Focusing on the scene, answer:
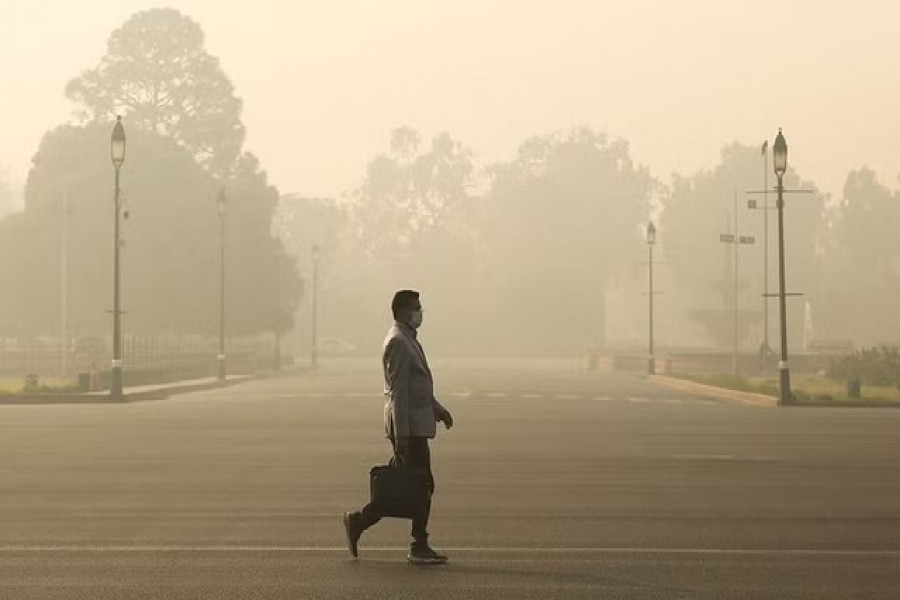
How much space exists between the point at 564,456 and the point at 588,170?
138m

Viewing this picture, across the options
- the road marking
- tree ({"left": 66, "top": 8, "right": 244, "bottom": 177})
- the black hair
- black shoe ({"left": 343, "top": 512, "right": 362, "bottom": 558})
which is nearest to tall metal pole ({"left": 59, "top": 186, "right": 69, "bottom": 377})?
tree ({"left": 66, "top": 8, "right": 244, "bottom": 177})

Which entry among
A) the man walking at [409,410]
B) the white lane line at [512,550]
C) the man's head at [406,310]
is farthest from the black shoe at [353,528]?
the man's head at [406,310]

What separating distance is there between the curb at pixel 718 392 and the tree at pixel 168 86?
120 ft

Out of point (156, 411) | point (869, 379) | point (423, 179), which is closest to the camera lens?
point (156, 411)

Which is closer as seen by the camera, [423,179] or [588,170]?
[588,170]

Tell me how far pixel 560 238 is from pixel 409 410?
5523 inches

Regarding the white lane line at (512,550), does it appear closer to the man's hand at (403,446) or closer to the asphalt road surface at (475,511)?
the asphalt road surface at (475,511)

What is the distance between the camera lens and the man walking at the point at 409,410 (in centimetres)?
1252

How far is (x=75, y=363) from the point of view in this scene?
71250mm

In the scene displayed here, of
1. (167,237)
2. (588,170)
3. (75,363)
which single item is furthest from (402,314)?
(588,170)

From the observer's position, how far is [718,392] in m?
51.2

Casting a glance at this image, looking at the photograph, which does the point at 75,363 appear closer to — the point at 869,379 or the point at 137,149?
the point at 137,149

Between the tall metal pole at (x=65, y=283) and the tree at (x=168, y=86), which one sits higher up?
the tree at (x=168, y=86)

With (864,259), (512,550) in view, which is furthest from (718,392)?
(864,259)
